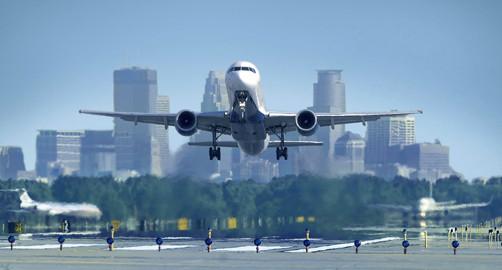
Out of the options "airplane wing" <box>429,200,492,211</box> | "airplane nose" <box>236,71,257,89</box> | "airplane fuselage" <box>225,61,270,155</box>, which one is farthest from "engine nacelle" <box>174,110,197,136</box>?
"airplane wing" <box>429,200,492,211</box>

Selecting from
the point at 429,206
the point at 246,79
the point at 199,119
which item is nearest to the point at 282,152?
the point at 199,119

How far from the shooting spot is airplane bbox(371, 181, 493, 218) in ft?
486

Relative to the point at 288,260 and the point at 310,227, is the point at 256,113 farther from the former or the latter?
the point at 310,227

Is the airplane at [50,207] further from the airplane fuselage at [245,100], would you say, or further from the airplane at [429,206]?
the airplane fuselage at [245,100]

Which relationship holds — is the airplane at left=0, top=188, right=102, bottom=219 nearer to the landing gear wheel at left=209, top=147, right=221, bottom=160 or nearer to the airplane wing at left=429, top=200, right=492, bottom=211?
the landing gear wheel at left=209, top=147, right=221, bottom=160

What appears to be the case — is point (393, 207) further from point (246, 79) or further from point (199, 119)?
point (246, 79)

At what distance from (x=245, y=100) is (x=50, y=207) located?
61431mm

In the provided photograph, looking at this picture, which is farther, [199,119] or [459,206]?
[459,206]

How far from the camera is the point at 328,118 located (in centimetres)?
10644

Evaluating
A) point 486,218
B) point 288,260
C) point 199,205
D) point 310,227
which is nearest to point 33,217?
point 199,205

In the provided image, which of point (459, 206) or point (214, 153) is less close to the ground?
point (214, 153)

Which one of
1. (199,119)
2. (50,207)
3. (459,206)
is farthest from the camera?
(459,206)

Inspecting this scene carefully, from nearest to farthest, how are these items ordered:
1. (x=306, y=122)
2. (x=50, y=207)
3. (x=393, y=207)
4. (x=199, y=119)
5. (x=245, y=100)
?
1. (x=245, y=100)
2. (x=306, y=122)
3. (x=199, y=119)
4. (x=393, y=207)
5. (x=50, y=207)

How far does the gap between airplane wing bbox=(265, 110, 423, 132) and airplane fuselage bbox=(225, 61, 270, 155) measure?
0.95m
